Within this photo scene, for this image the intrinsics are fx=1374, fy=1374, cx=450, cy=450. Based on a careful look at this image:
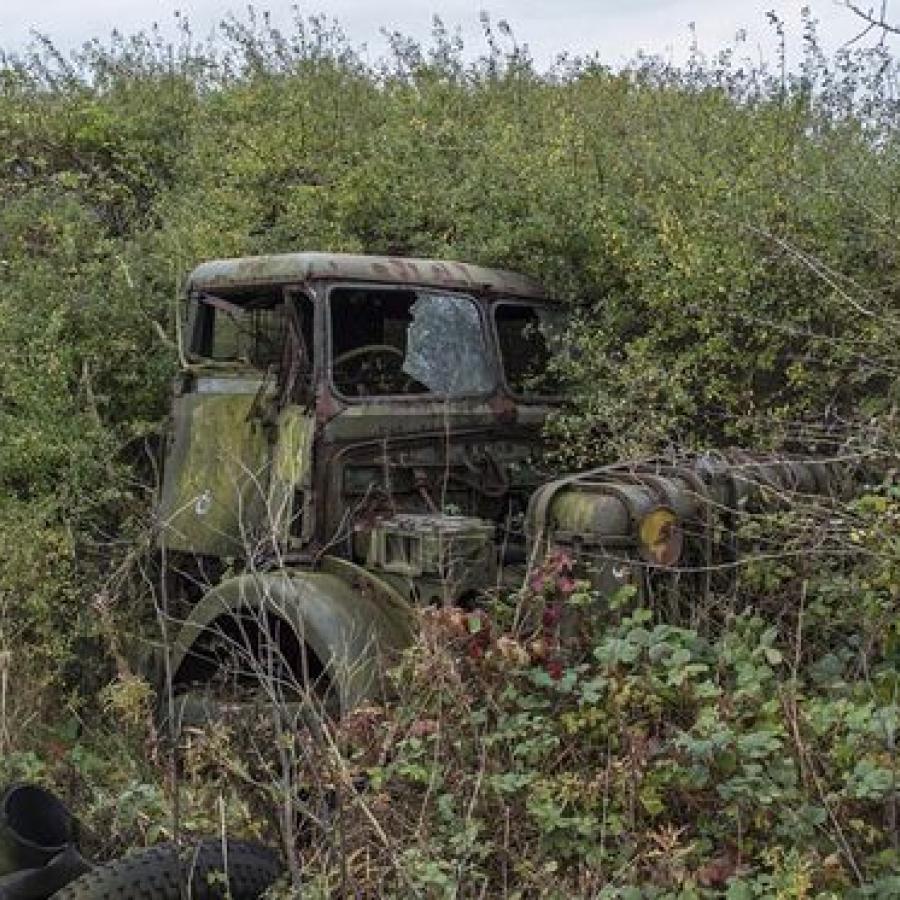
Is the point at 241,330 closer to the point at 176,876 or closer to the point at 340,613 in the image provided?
the point at 340,613

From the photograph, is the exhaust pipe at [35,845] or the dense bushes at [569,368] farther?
the exhaust pipe at [35,845]

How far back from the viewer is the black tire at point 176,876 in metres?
3.77

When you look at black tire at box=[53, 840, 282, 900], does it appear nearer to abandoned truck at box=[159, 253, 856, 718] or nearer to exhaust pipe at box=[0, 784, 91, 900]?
exhaust pipe at box=[0, 784, 91, 900]

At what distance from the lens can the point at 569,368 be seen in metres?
5.88

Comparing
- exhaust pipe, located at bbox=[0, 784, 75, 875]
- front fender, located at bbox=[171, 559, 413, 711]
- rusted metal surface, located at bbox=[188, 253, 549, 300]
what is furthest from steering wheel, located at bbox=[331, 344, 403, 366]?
exhaust pipe, located at bbox=[0, 784, 75, 875]

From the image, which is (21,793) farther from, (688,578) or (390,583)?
(688,578)

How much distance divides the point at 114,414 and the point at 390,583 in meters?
2.90

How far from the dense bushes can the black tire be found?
20 cm

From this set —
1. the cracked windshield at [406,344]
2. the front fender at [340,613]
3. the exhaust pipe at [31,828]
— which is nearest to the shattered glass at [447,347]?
the cracked windshield at [406,344]

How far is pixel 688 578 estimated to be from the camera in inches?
183

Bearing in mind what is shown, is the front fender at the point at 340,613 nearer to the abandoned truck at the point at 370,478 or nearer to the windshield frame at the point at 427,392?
the abandoned truck at the point at 370,478

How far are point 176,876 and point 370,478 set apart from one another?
6.23ft

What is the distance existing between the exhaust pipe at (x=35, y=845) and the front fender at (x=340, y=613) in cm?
94

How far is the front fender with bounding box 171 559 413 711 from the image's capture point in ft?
15.1
